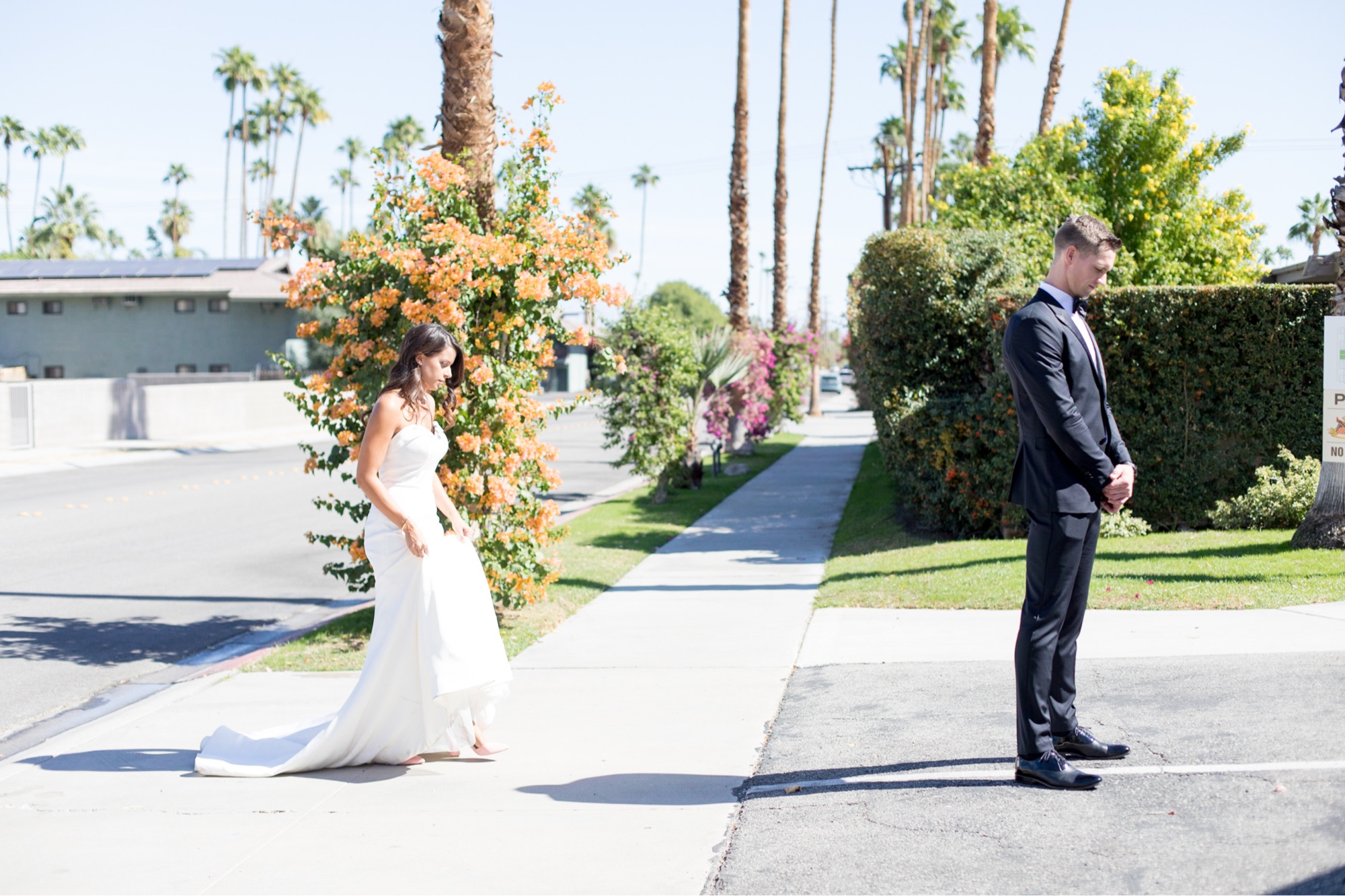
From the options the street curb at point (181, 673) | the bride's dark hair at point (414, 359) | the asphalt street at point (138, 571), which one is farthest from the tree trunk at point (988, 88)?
the bride's dark hair at point (414, 359)

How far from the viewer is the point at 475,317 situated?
25.6ft

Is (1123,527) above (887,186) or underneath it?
underneath

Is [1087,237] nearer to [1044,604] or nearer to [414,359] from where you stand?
[1044,604]

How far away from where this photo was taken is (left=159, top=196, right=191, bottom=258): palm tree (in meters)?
90.1

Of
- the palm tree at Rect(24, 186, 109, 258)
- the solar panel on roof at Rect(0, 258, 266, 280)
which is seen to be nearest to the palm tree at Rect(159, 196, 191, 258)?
the palm tree at Rect(24, 186, 109, 258)

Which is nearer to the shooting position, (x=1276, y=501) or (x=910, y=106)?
(x=1276, y=501)

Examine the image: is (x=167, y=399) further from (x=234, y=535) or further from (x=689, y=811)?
(x=689, y=811)

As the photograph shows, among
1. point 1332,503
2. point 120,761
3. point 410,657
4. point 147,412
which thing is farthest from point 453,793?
point 147,412

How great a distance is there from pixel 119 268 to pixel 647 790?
50.5 meters

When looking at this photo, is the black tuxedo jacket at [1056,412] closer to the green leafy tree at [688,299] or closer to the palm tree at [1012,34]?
the palm tree at [1012,34]

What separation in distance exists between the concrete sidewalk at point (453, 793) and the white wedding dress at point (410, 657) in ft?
0.39

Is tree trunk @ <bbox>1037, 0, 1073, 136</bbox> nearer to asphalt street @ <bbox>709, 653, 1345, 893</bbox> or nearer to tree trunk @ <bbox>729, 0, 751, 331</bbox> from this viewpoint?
tree trunk @ <bbox>729, 0, 751, 331</bbox>

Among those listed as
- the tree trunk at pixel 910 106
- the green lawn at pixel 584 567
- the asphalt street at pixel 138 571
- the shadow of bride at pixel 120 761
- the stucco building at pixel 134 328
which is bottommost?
the asphalt street at pixel 138 571

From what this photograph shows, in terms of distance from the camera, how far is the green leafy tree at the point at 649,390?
1603cm
